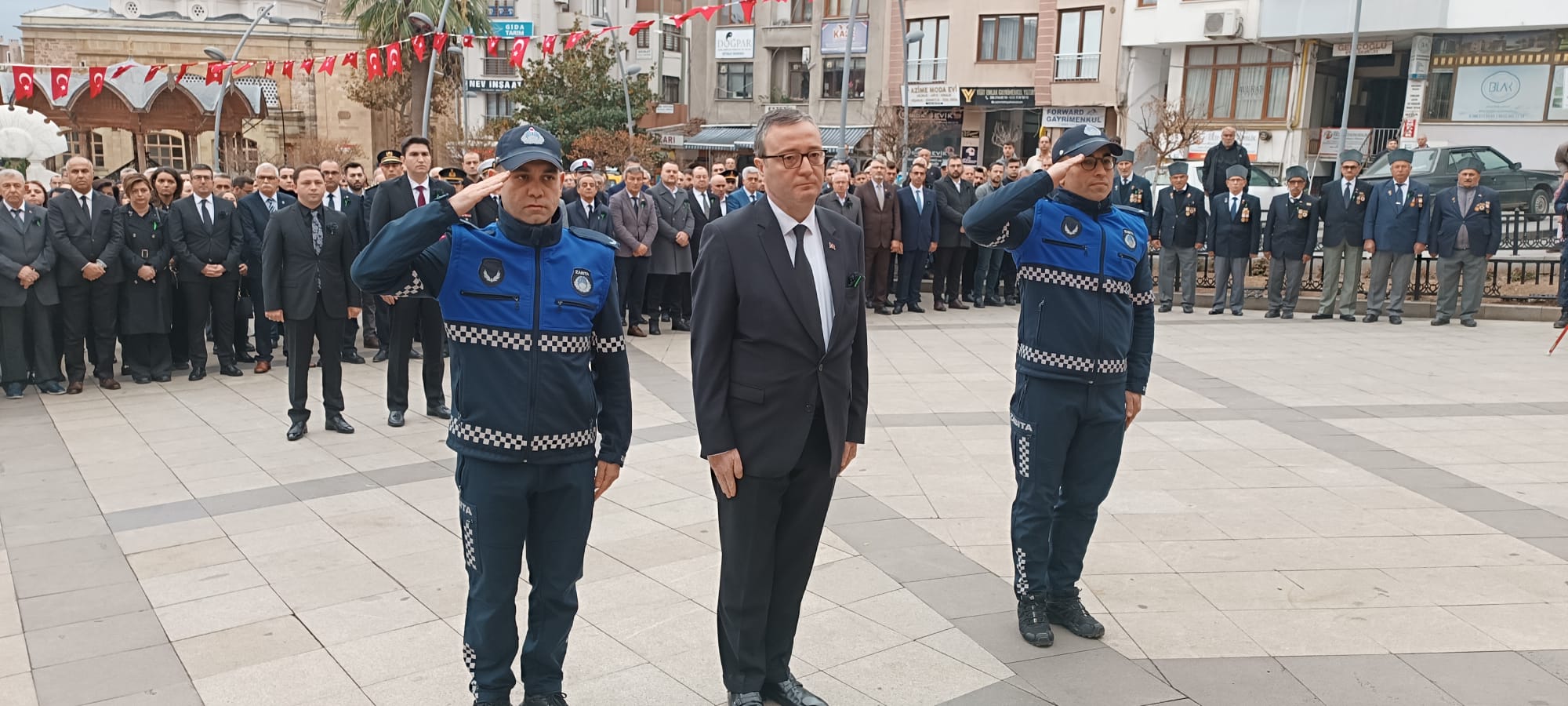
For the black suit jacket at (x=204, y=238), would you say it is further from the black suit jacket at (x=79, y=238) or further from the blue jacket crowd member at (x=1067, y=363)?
the blue jacket crowd member at (x=1067, y=363)

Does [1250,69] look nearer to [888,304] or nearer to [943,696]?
[888,304]

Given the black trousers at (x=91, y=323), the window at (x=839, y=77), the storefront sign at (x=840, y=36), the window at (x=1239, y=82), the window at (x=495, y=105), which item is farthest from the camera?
the window at (x=495, y=105)

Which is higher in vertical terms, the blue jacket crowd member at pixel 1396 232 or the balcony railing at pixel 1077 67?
the balcony railing at pixel 1077 67

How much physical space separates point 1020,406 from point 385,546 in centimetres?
328

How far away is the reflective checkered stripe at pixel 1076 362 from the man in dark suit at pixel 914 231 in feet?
33.6

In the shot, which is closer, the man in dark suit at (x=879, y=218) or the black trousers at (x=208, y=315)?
the black trousers at (x=208, y=315)

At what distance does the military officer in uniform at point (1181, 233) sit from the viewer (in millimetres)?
15188

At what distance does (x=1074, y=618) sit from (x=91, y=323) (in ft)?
31.5

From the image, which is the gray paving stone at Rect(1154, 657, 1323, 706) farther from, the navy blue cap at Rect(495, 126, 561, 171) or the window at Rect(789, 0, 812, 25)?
the window at Rect(789, 0, 812, 25)

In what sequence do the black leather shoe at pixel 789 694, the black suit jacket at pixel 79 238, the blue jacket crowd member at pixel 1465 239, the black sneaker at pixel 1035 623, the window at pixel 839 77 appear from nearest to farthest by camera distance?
1. the black leather shoe at pixel 789 694
2. the black sneaker at pixel 1035 623
3. the black suit jacket at pixel 79 238
4. the blue jacket crowd member at pixel 1465 239
5. the window at pixel 839 77

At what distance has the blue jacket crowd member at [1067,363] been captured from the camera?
14.9ft

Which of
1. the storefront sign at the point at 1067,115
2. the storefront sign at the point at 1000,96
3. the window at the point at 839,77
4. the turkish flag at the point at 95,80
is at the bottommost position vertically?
the turkish flag at the point at 95,80

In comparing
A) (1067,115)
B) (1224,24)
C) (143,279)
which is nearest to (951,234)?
(143,279)

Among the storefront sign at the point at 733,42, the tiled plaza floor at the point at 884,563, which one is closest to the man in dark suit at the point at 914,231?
the tiled plaza floor at the point at 884,563
